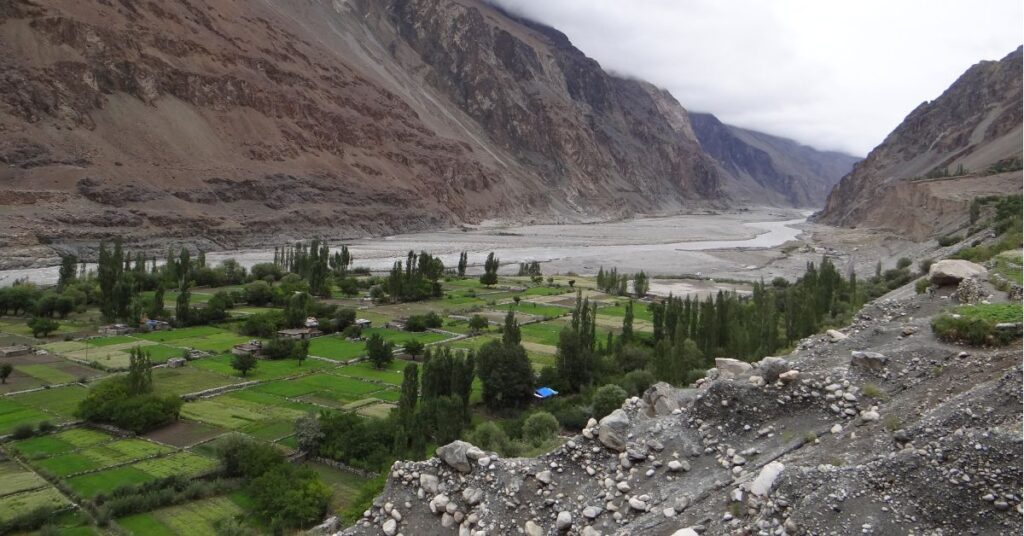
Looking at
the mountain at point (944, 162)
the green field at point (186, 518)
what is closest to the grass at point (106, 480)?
the green field at point (186, 518)

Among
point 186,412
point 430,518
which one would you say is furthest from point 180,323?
point 430,518

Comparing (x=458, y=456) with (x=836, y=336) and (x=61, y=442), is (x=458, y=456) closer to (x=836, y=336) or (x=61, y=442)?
(x=836, y=336)

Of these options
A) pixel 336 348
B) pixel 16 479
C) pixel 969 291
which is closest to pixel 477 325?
pixel 336 348

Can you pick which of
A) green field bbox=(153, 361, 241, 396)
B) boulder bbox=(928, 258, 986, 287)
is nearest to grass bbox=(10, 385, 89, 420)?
green field bbox=(153, 361, 241, 396)

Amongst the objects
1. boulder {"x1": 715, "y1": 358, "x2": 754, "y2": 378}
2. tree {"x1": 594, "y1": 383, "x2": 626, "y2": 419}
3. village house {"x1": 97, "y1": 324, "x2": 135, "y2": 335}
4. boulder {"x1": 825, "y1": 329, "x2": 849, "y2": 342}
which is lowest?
village house {"x1": 97, "y1": 324, "x2": 135, "y2": 335}

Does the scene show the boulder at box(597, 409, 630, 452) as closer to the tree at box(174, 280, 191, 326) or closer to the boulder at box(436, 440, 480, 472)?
the boulder at box(436, 440, 480, 472)
